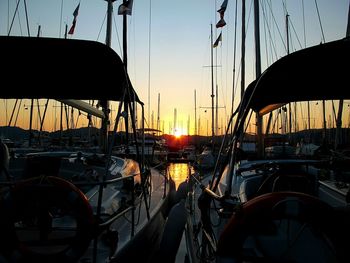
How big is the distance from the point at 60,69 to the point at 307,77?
3.20 meters

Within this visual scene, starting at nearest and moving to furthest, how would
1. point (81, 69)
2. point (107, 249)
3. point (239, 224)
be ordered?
point (239, 224) → point (107, 249) → point (81, 69)

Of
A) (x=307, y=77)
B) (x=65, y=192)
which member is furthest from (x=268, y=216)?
(x=307, y=77)

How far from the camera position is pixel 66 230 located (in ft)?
15.3

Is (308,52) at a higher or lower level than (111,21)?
lower

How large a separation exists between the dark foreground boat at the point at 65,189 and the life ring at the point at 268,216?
154 cm

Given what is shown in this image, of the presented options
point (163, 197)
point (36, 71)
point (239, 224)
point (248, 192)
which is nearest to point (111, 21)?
point (163, 197)

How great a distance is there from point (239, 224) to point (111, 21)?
10833 mm

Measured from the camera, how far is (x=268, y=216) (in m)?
A: 2.79

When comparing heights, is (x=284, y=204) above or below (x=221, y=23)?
below

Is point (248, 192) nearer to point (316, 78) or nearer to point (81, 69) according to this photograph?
point (316, 78)

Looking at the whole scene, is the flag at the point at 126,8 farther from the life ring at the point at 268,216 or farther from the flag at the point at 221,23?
the flag at the point at 221,23

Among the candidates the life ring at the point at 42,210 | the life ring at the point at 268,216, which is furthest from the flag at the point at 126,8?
the life ring at the point at 268,216

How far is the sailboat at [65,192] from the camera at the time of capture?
368 centimetres

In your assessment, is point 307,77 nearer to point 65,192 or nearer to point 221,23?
point 65,192
